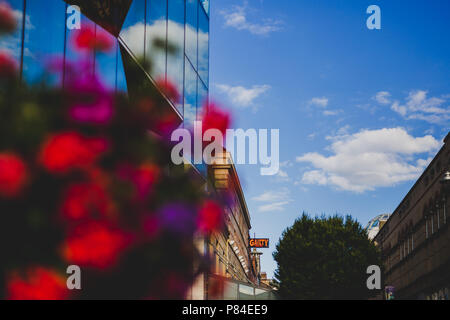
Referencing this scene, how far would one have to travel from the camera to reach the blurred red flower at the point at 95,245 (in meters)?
2.24

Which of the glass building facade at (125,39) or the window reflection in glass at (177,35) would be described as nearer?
the glass building facade at (125,39)

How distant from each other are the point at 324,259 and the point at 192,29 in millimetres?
25883

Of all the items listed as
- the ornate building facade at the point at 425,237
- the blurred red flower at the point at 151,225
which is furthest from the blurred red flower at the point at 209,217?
the ornate building facade at the point at 425,237

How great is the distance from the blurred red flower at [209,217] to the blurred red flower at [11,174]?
924 millimetres

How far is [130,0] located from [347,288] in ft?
107

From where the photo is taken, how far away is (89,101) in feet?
9.15

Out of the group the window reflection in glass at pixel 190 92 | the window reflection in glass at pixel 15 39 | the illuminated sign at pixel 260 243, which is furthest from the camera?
the illuminated sign at pixel 260 243

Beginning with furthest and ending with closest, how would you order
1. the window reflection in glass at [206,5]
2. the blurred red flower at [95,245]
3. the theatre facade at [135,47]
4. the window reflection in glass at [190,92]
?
the window reflection in glass at [206,5]
the window reflection in glass at [190,92]
the theatre facade at [135,47]
the blurred red flower at [95,245]

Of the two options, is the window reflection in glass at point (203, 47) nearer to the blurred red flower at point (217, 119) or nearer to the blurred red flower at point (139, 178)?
the blurred red flower at point (217, 119)

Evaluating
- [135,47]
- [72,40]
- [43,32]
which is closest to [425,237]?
[135,47]

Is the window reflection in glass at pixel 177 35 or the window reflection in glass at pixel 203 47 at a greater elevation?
the window reflection in glass at pixel 203 47

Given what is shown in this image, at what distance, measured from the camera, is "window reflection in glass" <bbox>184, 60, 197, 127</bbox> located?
16902mm

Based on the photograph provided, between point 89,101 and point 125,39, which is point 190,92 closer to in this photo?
point 125,39
